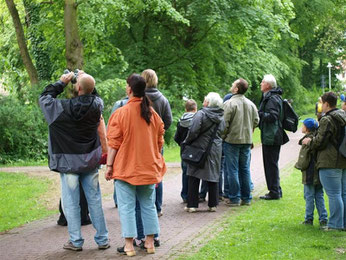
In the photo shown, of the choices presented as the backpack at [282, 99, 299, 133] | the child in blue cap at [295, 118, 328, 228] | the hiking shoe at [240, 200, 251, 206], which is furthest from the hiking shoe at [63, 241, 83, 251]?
the backpack at [282, 99, 299, 133]

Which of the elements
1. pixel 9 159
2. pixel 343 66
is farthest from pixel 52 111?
pixel 343 66

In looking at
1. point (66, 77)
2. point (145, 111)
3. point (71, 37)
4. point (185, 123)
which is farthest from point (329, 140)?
point (71, 37)

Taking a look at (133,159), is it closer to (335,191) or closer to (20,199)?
(335,191)

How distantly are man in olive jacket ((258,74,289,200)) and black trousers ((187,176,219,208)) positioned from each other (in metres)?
1.41

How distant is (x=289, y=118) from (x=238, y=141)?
114 centimetres

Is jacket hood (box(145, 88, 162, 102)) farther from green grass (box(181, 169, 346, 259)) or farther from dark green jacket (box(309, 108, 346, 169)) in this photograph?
dark green jacket (box(309, 108, 346, 169))

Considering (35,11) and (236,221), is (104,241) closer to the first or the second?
(236,221)

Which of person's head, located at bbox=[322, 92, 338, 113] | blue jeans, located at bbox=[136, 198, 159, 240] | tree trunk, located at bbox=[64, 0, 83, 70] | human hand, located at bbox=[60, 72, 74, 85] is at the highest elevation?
tree trunk, located at bbox=[64, 0, 83, 70]

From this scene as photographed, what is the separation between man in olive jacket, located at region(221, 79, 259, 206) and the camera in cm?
1036

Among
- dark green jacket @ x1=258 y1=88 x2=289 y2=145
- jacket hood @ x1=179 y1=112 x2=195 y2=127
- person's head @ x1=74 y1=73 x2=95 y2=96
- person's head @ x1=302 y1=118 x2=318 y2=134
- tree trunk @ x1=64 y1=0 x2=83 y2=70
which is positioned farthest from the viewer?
tree trunk @ x1=64 y1=0 x2=83 y2=70

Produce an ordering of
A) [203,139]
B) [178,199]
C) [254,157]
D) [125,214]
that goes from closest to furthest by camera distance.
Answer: [125,214] < [203,139] < [178,199] < [254,157]

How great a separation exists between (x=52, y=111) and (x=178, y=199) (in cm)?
473

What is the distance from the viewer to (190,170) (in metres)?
9.81

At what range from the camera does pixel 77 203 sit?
7234 mm
